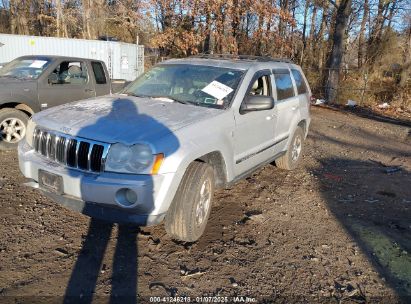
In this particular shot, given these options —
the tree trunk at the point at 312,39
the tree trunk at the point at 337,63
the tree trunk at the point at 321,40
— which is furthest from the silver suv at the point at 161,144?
the tree trunk at the point at 312,39

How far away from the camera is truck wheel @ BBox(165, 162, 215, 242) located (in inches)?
136

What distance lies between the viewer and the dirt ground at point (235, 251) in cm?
306

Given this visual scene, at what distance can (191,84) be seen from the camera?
15.1 feet

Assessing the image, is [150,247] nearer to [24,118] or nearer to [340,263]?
[340,263]

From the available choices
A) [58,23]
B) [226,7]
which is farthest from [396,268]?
[58,23]

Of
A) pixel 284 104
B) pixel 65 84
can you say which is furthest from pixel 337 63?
pixel 65 84

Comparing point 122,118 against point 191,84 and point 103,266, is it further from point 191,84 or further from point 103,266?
point 103,266

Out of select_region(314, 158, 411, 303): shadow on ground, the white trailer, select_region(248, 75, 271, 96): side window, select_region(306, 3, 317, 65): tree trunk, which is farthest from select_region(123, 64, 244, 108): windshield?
select_region(306, 3, 317, 65): tree trunk

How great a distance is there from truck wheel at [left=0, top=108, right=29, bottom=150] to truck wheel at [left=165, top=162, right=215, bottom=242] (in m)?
4.26

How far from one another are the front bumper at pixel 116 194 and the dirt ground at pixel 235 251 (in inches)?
18.5

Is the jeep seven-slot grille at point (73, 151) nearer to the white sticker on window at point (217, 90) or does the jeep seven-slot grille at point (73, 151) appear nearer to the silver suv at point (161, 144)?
the silver suv at point (161, 144)

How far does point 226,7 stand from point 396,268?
49.8 feet

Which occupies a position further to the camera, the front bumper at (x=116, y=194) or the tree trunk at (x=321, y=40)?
the tree trunk at (x=321, y=40)

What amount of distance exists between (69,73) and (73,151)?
178 inches
